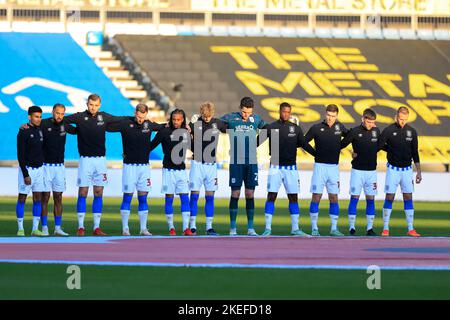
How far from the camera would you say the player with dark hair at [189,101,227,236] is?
2178cm

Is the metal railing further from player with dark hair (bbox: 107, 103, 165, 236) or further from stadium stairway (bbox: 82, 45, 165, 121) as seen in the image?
player with dark hair (bbox: 107, 103, 165, 236)

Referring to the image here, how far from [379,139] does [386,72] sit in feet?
119

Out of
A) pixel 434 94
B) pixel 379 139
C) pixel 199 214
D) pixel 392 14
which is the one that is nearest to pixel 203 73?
pixel 434 94

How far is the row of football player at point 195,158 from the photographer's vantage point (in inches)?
849

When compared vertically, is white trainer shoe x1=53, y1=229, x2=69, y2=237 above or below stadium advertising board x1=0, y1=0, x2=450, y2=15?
below

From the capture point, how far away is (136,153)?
21.8 meters

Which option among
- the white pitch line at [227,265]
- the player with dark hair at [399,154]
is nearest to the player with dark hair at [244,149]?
the player with dark hair at [399,154]

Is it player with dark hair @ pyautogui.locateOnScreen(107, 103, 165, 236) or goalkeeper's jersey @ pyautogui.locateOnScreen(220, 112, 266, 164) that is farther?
goalkeeper's jersey @ pyautogui.locateOnScreen(220, 112, 266, 164)

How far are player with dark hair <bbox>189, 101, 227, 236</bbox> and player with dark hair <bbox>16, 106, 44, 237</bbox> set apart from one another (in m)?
2.55

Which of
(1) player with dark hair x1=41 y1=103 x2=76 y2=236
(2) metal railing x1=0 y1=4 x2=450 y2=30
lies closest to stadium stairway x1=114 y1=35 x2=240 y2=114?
(2) metal railing x1=0 y1=4 x2=450 y2=30

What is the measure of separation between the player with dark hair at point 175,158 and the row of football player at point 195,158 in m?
0.02

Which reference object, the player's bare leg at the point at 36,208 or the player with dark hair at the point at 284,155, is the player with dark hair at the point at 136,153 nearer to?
the player's bare leg at the point at 36,208

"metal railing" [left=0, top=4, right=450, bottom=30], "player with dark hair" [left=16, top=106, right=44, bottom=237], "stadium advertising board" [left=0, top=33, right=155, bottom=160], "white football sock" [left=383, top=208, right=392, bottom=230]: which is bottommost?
"white football sock" [left=383, top=208, right=392, bottom=230]
